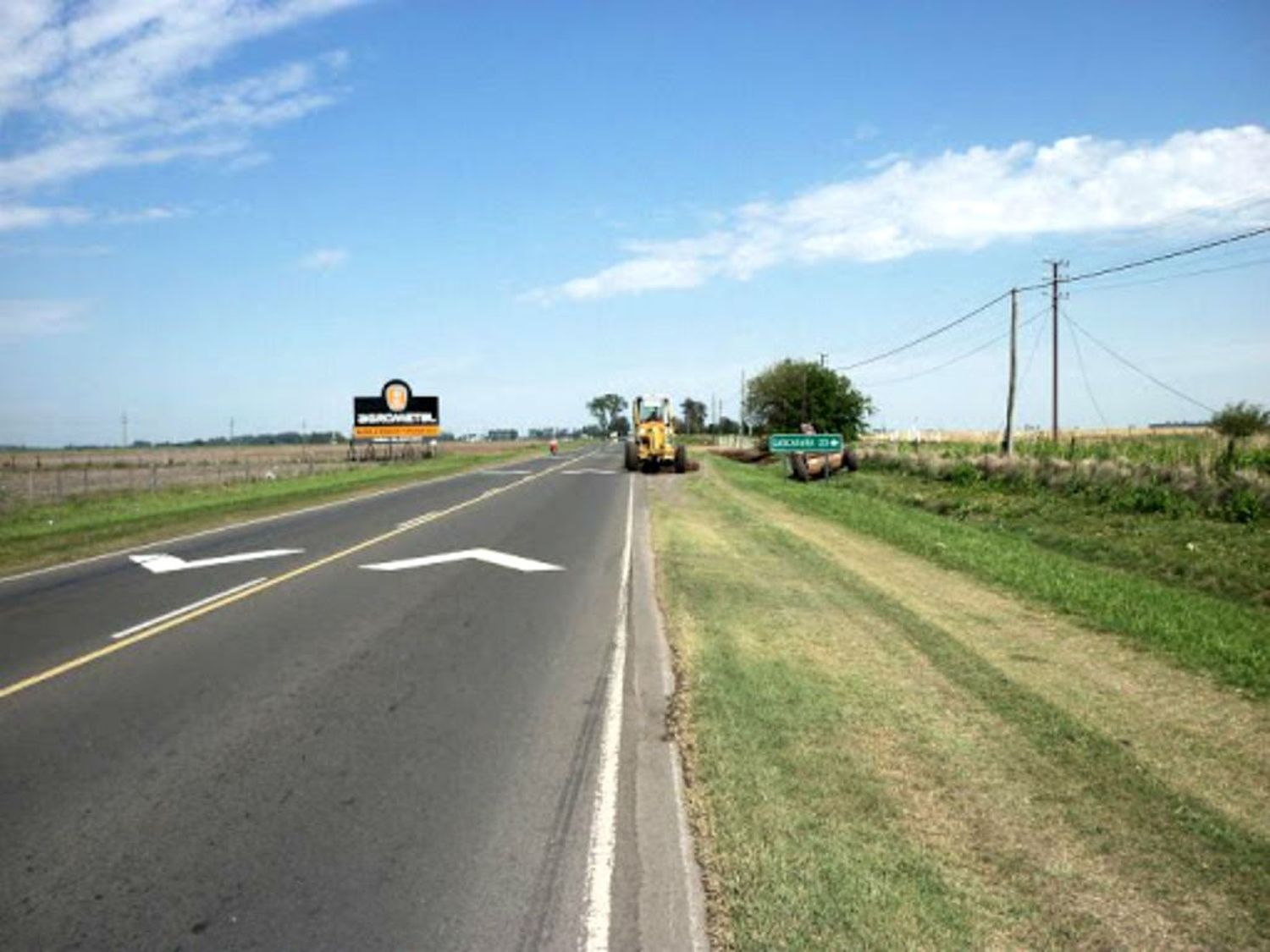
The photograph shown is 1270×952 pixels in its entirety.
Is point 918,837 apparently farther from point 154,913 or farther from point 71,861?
point 71,861

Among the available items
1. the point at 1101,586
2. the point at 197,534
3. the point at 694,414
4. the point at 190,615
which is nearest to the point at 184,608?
the point at 190,615

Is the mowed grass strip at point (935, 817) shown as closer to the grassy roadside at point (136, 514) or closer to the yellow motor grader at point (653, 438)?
the grassy roadside at point (136, 514)

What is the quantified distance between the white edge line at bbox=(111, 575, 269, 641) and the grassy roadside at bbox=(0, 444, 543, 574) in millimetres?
5254

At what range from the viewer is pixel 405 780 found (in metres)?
5.54

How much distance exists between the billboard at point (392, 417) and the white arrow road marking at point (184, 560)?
6176 cm

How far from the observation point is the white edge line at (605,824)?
4.02 m

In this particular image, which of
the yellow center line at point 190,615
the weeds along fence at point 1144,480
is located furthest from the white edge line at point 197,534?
the weeds along fence at point 1144,480

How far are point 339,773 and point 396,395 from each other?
7431 centimetres

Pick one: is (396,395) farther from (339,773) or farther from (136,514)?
(339,773)

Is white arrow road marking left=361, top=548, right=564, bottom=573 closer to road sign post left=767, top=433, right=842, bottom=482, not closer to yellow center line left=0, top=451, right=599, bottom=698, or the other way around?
yellow center line left=0, top=451, right=599, bottom=698

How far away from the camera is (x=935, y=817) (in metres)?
5.00

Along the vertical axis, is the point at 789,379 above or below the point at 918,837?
above

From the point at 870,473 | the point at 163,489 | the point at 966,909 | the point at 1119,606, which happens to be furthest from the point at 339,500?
the point at 966,909

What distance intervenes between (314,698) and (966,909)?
478 centimetres
